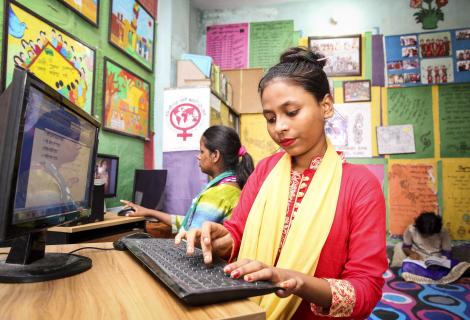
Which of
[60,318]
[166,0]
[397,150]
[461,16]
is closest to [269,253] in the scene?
[60,318]

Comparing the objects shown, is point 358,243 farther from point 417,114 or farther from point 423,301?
point 417,114

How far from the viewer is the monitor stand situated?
62 cm

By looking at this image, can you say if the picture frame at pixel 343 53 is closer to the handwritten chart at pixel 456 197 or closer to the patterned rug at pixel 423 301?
the handwritten chart at pixel 456 197

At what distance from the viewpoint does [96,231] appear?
70.2 inches

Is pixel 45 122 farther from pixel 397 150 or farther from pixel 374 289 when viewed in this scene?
pixel 397 150

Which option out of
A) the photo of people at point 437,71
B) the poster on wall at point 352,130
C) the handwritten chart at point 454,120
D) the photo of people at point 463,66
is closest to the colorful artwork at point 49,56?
the poster on wall at point 352,130

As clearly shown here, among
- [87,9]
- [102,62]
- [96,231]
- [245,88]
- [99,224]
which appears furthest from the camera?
[245,88]

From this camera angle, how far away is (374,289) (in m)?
0.70

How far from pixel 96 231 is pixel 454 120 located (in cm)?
391

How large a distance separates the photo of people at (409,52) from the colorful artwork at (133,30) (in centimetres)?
287

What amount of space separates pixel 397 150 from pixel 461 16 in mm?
1680

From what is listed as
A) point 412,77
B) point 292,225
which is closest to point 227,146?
point 292,225

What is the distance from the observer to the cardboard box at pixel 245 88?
410 cm

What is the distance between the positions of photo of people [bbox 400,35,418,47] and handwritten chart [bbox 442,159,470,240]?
1.43 meters
